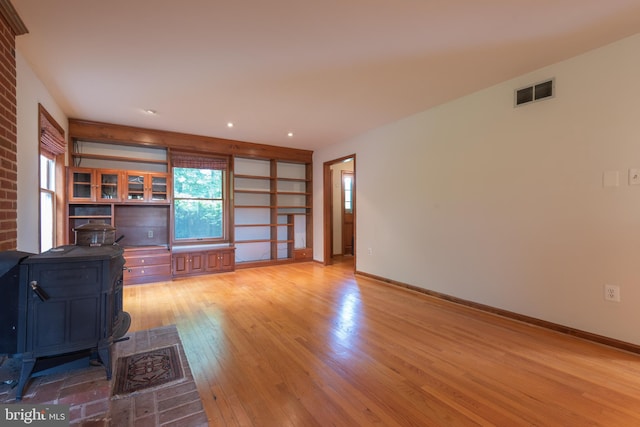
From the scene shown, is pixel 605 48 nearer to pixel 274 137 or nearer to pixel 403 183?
pixel 403 183

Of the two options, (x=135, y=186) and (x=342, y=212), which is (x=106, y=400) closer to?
(x=135, y=186)

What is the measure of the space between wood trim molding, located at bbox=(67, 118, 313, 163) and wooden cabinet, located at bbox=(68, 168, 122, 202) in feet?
1.80

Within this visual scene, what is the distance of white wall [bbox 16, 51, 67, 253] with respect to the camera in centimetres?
249

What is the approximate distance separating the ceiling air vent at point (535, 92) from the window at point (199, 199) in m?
4.75

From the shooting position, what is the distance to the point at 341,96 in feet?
11.4

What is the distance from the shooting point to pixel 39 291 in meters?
1.72

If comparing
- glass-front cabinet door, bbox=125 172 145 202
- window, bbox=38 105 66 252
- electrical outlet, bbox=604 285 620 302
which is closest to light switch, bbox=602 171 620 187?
electrical outlet, bbox=604 285 620 302

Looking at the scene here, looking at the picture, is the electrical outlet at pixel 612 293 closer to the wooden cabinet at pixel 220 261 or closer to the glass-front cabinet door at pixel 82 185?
the wooden cabinet at pixel 220 261

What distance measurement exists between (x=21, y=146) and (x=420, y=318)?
4.08m

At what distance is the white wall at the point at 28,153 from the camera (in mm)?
2492

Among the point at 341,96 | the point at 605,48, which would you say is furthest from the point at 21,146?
the point at 605,48

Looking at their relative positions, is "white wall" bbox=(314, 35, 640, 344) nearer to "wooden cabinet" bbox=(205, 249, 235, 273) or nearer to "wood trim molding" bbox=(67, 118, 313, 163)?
"wood trim molding" bbox=(67, 118, 313, 163)

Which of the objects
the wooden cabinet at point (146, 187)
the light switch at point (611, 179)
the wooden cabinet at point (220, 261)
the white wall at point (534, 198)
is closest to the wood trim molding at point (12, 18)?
the wooden cabinet at point (146, 187)

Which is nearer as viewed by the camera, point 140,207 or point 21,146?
point 21,146
